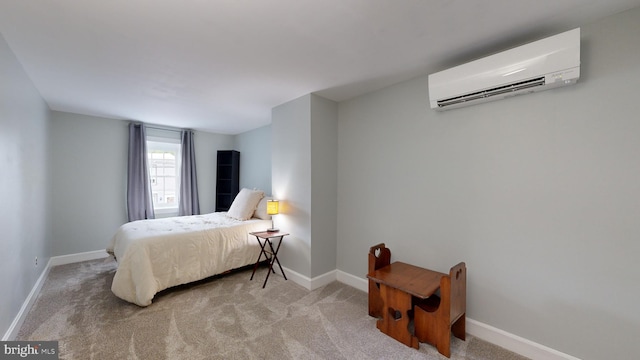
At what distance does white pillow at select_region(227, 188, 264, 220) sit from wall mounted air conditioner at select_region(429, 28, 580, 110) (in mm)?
2760

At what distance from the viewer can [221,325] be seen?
2.17m

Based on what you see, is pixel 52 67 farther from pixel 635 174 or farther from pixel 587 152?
pixel 635 174

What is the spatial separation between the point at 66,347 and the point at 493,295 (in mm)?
3349

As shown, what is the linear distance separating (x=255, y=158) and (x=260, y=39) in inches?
130

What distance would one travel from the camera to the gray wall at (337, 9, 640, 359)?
152 cm

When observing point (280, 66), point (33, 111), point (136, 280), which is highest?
point (280, 66)

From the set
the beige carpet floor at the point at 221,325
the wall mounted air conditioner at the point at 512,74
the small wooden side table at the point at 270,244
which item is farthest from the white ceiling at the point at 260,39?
the beige carpet floor at the point at 221,325

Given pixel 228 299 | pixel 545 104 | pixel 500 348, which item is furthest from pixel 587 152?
pixel 228 299

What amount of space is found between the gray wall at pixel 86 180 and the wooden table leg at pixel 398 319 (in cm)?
450

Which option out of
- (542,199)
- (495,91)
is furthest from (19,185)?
(542,199)

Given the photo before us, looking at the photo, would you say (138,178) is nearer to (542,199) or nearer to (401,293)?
(401,293)

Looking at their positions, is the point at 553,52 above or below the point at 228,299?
above

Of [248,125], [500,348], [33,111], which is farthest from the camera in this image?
[248,125]

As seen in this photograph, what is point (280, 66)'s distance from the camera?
222 centimetres
